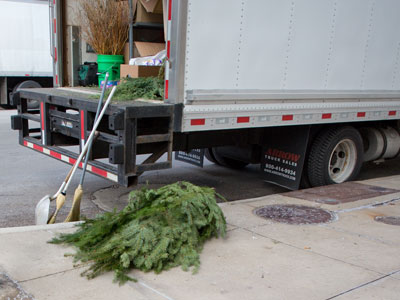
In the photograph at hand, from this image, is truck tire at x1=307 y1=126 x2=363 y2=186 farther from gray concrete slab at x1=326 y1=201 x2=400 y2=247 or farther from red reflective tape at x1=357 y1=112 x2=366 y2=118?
gray concrete slab at x1=326 y1=201 x2=400 y2=247

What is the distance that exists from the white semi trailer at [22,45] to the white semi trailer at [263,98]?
10474mm

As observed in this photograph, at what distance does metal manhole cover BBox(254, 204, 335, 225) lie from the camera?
5.06 metres

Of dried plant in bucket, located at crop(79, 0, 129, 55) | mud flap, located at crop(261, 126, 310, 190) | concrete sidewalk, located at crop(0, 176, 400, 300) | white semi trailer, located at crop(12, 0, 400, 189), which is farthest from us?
dried plant in bucket, located at crop(79, 0, 129, 55)

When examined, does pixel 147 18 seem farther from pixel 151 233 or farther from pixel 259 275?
pixel 259 275

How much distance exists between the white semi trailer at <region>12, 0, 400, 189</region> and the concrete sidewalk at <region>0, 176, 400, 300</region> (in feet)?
3.66

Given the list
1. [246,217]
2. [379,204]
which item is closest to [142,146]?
[246,217]

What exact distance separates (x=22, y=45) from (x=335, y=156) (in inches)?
485

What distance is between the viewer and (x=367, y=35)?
21.7ft

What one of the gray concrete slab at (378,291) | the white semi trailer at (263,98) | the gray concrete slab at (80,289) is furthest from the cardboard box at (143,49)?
the gray concrete slab at (378,291)

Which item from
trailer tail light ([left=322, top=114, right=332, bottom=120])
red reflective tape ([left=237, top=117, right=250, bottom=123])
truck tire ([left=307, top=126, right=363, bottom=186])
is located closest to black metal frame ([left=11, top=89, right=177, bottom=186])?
red reflective tape ([left=237, top=117, right=250, bottom=123])

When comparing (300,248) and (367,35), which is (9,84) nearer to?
(367,35)

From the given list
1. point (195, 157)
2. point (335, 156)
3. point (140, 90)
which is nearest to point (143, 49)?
point (195, 157)

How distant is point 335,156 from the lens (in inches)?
280

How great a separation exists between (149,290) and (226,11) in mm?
2966
